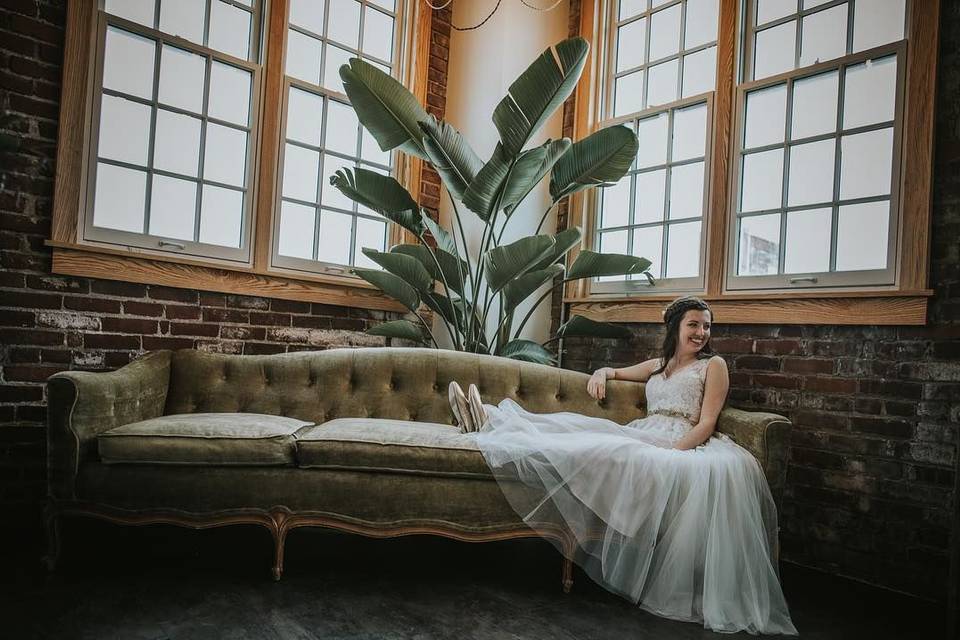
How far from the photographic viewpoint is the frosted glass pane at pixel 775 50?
140 inches

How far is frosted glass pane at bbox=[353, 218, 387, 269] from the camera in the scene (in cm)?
428

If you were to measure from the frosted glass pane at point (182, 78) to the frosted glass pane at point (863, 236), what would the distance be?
3.53 meters

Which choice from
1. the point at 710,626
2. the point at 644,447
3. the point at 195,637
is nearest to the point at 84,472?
the point at 195,637

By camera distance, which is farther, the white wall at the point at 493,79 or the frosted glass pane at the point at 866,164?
the white wall at the point at 493,79

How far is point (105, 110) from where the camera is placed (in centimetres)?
336

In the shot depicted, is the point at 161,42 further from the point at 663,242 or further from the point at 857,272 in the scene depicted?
the point at 857,272

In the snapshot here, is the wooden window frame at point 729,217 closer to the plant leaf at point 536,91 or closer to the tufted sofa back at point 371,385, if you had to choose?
the tufted sofa back at point 371,385

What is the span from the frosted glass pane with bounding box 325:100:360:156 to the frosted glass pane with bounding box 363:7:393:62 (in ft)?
1.54

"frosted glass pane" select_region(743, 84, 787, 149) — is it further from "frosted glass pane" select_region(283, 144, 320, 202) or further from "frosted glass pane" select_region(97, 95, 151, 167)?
"frosted glass pane" select_region(97, 95, 151, 167)

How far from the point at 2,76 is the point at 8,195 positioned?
544mm

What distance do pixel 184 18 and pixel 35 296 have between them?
1730 millimetres

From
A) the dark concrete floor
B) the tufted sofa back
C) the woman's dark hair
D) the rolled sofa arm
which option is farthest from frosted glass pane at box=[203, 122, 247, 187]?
the woman's dark hair

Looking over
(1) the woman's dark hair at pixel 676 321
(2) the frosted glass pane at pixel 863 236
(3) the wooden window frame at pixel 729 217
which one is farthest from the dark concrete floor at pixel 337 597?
(2) the frosted glass pane at pixel 863 236

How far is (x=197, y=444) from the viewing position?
100 inches
